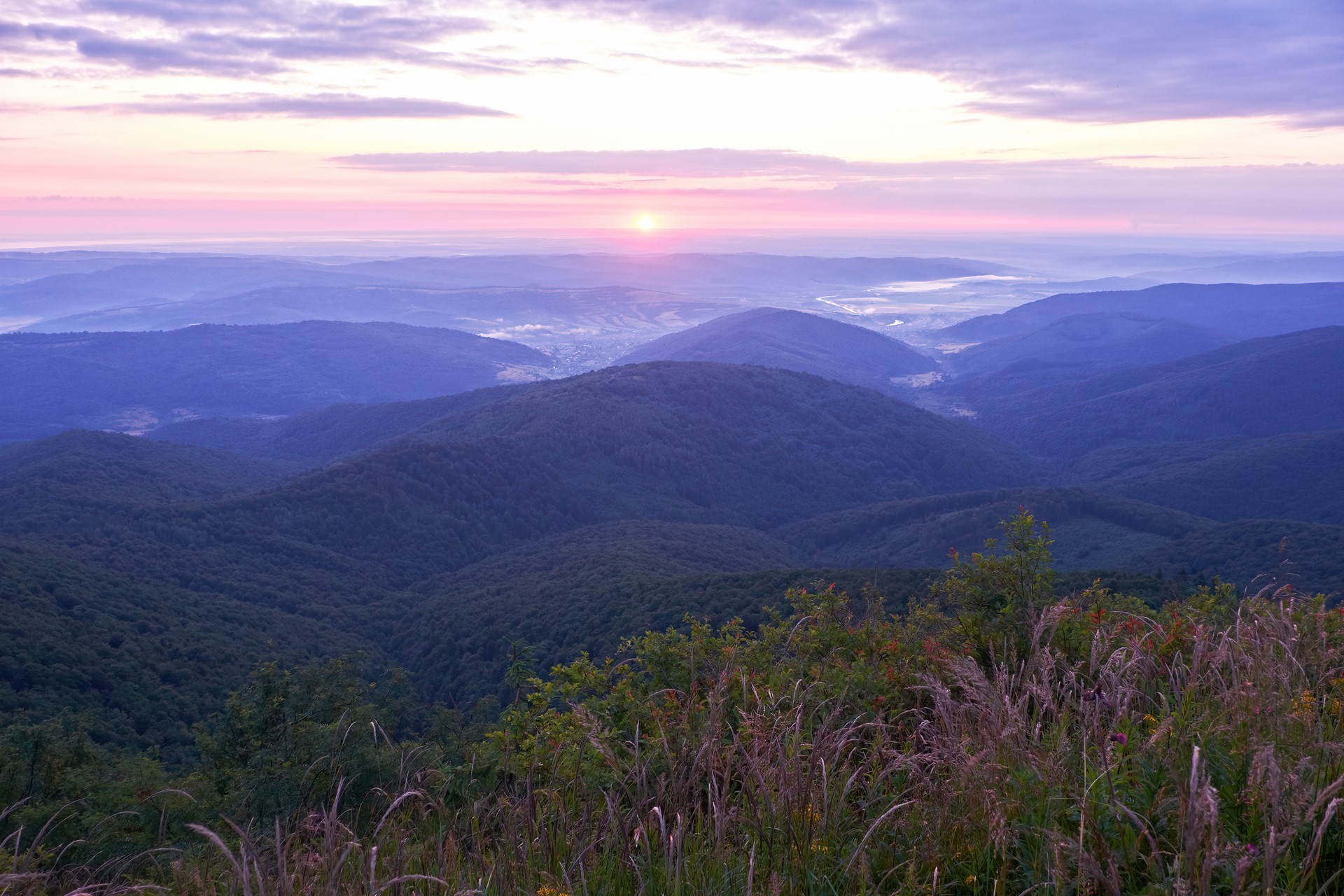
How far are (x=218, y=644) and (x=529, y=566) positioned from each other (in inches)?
1047

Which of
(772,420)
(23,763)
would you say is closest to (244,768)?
(23,763)

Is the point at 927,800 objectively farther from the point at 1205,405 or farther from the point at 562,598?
the point at 1205,405

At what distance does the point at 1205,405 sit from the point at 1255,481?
211 feet

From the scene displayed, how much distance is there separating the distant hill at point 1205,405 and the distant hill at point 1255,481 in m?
34.3

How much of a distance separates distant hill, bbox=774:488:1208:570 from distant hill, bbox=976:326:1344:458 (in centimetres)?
6622

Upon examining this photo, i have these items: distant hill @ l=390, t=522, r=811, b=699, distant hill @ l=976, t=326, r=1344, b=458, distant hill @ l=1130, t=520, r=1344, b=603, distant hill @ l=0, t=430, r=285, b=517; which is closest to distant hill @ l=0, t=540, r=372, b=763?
distant hill @ l=390, t=522, r=811, b=699

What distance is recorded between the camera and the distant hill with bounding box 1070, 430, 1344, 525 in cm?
8750

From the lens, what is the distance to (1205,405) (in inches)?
5861

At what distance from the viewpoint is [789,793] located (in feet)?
11.9

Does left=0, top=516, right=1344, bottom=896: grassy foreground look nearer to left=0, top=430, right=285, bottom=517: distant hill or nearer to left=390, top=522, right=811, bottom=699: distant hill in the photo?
left=390, top=522, right=811, bottom=699: distant hill

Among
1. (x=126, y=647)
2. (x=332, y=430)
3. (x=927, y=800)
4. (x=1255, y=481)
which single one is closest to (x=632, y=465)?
(x=332, y=430)

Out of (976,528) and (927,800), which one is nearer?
(927,800)

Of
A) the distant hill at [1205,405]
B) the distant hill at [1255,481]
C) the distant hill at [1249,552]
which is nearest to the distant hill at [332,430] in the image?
the distant hill at [1255,481]

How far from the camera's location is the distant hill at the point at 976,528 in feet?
231
